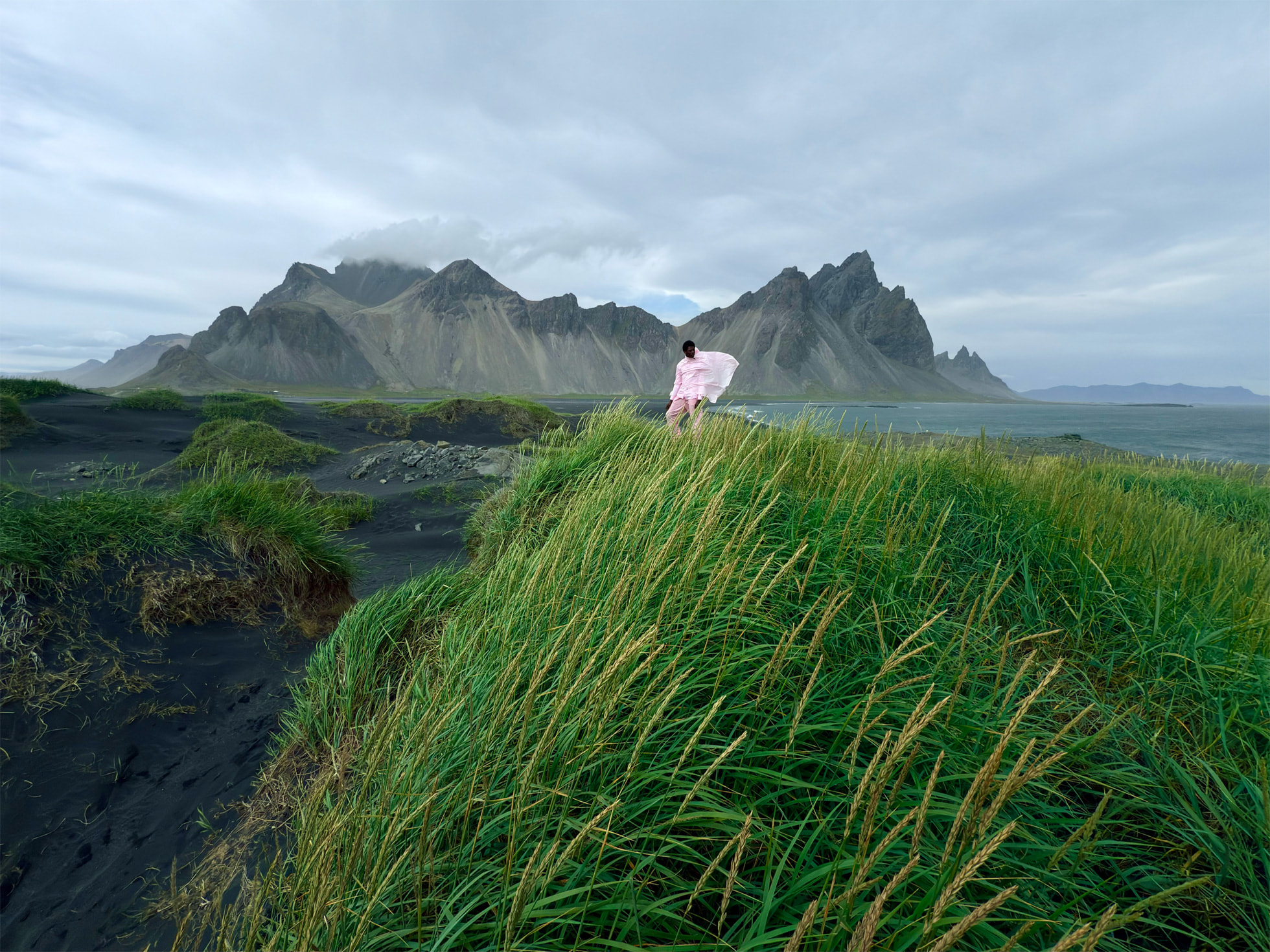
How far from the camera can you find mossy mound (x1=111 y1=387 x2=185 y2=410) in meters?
21.1

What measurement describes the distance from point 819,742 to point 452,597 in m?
3.11

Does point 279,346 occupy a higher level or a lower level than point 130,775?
higher

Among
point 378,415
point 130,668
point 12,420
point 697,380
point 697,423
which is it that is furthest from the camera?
point 378,415

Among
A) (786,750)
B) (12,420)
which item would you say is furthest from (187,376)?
(786,750)

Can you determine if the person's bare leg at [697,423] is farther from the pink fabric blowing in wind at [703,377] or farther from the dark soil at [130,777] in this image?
the dark soil at [130,777]

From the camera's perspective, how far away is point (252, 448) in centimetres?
1488

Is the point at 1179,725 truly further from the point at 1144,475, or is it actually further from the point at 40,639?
the point at 1144,475

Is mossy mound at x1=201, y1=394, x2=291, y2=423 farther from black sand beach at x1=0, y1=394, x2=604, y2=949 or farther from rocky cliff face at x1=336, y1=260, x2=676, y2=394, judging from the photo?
rocky cliff face at x1=336, y1=260, x2=676, y2=394

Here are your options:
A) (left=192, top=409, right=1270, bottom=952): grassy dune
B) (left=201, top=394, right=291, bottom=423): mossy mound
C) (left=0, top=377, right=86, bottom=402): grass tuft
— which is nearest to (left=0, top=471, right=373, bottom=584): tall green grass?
(left=192, top=409, right=1270, bottom=952): grassy dune

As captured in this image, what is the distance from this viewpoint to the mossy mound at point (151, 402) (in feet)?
69.2

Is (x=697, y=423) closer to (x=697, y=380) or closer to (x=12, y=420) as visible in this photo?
(x=697, y=380)

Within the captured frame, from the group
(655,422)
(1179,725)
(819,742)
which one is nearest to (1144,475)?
(655,422)

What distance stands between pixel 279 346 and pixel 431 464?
528 feet

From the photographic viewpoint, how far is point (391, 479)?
519 inches
